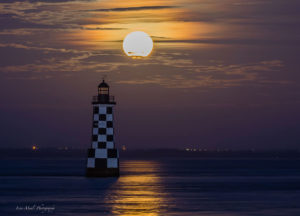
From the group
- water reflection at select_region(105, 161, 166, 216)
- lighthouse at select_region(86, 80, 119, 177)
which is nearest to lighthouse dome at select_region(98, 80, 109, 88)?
lighthouse at select_region(86, 80, 119, 177)

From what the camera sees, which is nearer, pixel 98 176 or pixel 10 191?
pixel 10 191

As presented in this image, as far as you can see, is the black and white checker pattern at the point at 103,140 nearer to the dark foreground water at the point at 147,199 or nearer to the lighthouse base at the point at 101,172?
the lighthouse base at the point at 101,172

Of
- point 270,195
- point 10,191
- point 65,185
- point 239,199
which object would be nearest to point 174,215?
point 239,199

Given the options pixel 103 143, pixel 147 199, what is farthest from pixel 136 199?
pixel 103 143

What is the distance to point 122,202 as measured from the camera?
3775 centimetres

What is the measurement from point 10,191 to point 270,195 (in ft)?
47.8

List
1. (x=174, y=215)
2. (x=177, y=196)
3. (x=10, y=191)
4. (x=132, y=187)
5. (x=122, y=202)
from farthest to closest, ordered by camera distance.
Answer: (x=132, y=187), (x=10, y=191), (x=177, y=196), (x=122, y=202), (x=174, y=215)

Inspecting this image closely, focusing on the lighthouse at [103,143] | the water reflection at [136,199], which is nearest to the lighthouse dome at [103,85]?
the lighthouse at [103,143]

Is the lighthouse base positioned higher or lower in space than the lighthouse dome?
lower

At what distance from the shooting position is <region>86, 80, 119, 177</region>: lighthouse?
5188 cm

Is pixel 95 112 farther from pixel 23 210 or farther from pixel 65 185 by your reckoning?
pixel 23 210

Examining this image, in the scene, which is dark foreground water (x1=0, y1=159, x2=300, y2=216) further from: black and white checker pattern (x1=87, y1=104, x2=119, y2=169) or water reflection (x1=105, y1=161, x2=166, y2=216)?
black and white checker pattern (x1=87, y1=104, x2=119, y2=169)

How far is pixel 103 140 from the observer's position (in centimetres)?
5181

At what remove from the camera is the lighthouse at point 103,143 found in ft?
170
